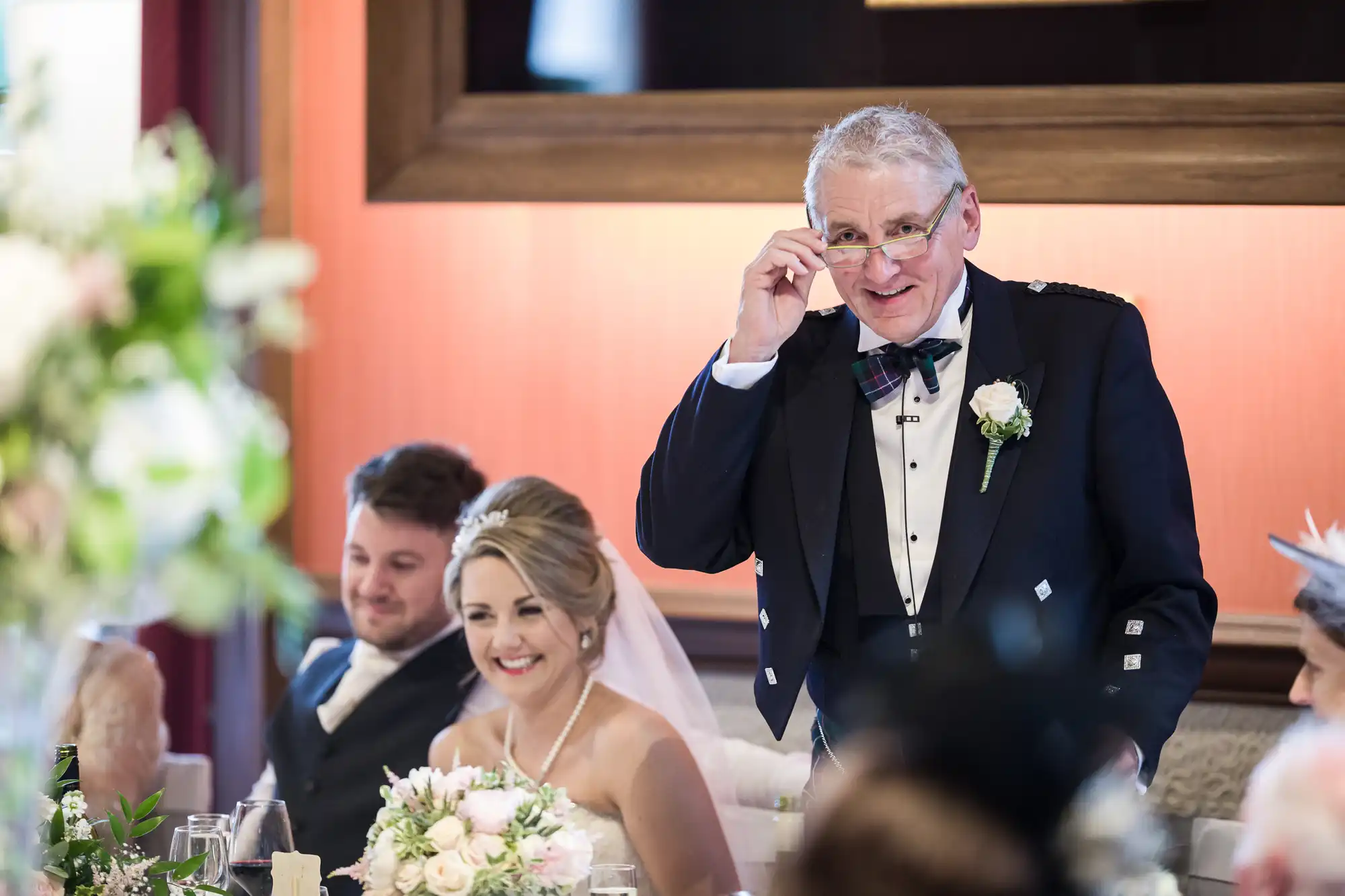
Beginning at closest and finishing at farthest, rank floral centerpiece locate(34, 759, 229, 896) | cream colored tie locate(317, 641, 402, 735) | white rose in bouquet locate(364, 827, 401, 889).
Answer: floral centerpiece locate(34, 759, 229, 896) → white rose in bouquet locate(364, 827, 401, 889) → cream colored tie locate(317, 641, 402, 735)

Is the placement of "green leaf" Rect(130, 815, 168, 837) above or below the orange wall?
below

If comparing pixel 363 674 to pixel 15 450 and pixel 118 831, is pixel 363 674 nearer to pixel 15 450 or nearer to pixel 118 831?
pixel 118 831

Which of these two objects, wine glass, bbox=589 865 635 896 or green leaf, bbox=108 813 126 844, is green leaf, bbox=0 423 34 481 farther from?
wine glass, bbox=589 865 635 896

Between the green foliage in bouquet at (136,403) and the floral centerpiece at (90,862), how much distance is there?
2.72 feet

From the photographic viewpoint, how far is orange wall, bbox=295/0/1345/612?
3465mm

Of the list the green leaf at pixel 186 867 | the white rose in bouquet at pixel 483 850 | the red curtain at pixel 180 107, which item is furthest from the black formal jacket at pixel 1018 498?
the red curtain at pixel 180 107

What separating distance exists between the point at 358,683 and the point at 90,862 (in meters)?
1.64

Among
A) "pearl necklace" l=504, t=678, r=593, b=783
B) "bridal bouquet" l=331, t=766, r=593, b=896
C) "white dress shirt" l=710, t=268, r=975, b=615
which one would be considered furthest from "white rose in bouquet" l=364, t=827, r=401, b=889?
"pearl necklace" l=504, t=678, r=593, b=783

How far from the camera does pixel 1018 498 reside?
230 centimetres

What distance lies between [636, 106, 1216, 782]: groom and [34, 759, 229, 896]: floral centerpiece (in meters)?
0.79

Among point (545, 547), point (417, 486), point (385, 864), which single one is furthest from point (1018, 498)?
point (417, 486)

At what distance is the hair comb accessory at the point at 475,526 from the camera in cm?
320

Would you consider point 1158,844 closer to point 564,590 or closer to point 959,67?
point 564,590

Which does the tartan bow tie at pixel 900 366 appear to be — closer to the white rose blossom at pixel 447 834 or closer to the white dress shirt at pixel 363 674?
the white rose blossom at pixel 447 834
